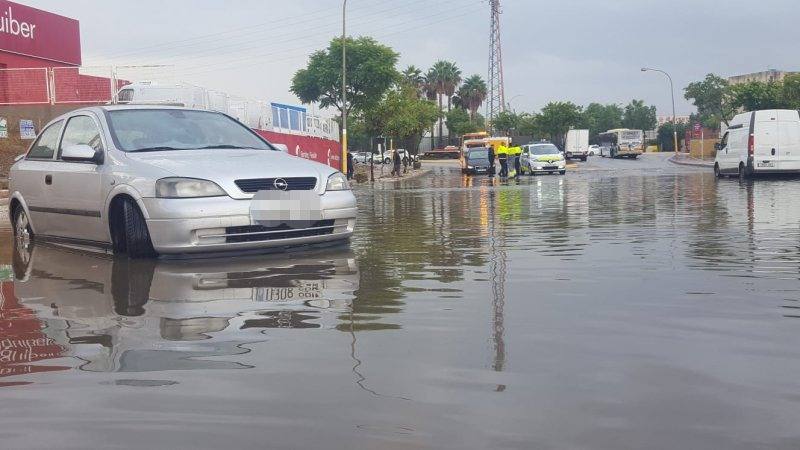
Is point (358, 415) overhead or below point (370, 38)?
below

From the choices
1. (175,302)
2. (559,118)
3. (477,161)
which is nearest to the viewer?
(175,302)

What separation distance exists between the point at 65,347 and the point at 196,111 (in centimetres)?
523

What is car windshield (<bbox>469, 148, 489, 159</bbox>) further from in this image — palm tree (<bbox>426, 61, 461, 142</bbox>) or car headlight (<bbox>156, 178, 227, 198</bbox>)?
palm tree (<bbox>426, 61, 461, 142</bbox>)

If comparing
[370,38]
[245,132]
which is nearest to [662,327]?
[245,132]

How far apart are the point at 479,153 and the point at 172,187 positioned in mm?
45187

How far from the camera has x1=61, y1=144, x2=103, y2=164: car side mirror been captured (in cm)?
853

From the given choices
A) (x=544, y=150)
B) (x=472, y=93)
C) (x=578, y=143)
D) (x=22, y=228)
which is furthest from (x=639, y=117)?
(x=22, y=228)

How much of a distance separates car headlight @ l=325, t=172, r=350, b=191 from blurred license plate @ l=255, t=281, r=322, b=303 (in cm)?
189

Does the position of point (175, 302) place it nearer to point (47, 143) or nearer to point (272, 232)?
point (272, 232)

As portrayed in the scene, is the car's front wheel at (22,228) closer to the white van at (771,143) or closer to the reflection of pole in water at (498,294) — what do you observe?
the reflection of pole in water at (498,294)

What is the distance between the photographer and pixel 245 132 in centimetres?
984

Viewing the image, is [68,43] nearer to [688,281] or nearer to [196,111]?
[196,111]

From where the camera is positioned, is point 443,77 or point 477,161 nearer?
point 477,161

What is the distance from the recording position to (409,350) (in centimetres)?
468
